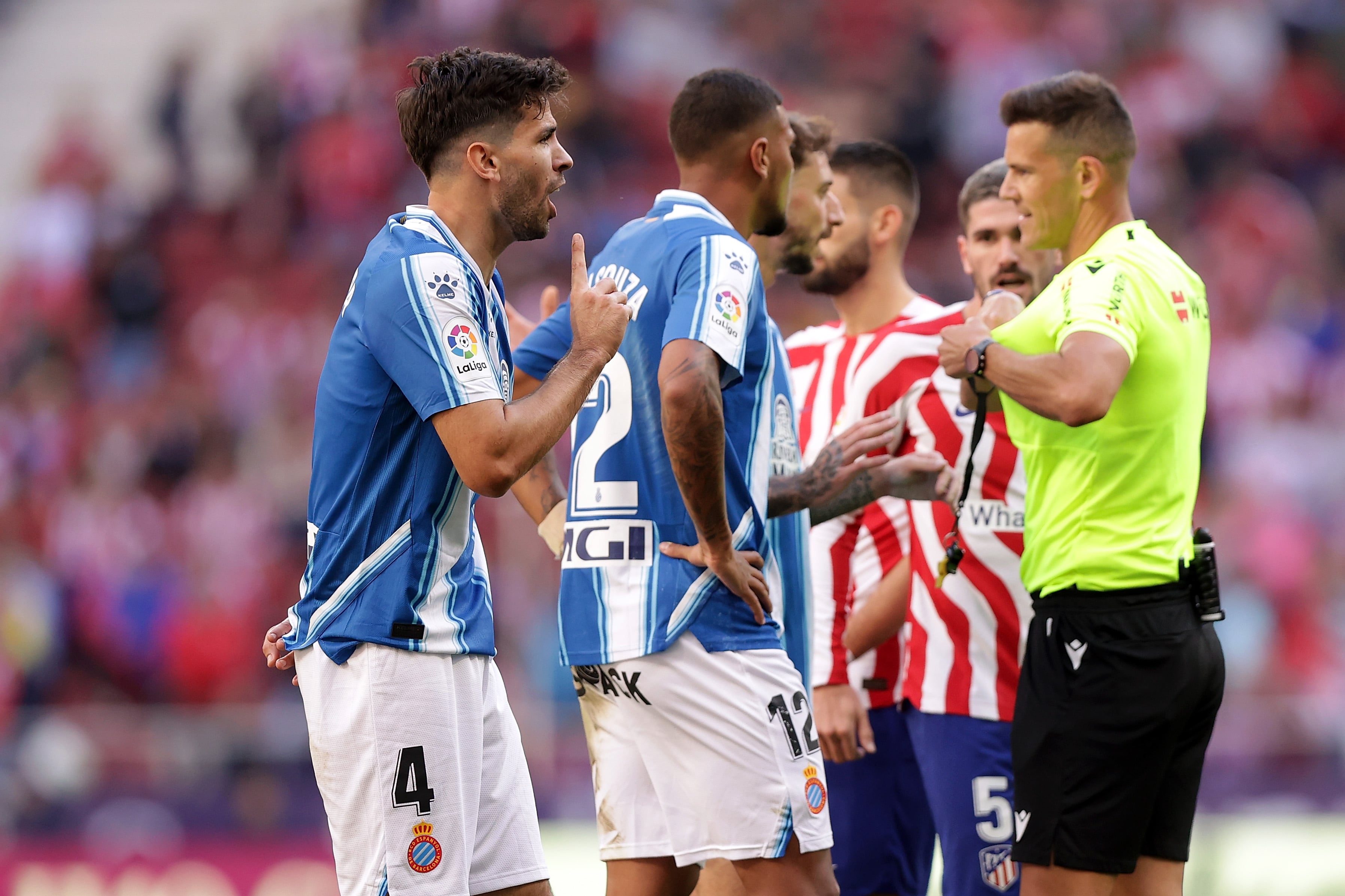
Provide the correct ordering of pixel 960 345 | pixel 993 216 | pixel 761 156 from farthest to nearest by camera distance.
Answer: pixel 993 216, pixel 761 156, pixel 960 345

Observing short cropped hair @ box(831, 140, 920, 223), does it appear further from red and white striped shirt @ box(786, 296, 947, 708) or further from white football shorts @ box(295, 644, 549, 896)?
white football shorts @ box(295, 644, 549, 896)

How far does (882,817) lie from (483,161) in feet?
9.64

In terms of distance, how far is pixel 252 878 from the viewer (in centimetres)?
875

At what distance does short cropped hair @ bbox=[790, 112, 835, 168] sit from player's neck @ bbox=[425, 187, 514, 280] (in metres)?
1.62

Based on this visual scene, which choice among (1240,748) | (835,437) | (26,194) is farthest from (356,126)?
(835,437)

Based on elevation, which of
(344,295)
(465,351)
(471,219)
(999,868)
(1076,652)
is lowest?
(999,868)

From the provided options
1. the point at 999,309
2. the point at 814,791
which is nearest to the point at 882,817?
the point at 814,791

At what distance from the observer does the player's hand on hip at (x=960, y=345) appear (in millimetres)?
4055

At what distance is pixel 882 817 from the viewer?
5406 millimetres

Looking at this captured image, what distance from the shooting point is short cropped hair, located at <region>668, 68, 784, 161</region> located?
440 centimetres

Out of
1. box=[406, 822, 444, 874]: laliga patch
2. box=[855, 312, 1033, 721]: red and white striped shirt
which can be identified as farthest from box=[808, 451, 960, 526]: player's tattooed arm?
box=[406, 822, 444, 874]: laliga patch

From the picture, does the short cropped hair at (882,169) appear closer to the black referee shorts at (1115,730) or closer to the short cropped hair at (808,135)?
the short cropped hair at (808,135)

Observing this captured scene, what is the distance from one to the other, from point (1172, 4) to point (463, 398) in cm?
1267

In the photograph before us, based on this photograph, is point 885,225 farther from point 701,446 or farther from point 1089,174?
point 701,446
